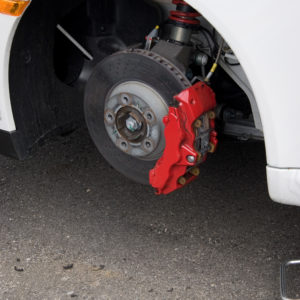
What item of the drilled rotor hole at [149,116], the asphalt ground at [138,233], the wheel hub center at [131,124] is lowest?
the asphalt ground at [138,233]

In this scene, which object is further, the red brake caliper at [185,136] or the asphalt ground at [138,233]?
the asphalt ground at [138,233]

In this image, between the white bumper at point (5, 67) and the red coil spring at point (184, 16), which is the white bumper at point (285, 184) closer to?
the red coil spring at point (184, 16)

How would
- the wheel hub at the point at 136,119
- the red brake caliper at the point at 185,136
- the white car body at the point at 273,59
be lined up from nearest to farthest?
the white car body at the point at 273,59 → the red brake caliper at the point at 185,136 → the wheel hub at the point at 136,119

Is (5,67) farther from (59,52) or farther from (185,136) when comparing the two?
(185,136)

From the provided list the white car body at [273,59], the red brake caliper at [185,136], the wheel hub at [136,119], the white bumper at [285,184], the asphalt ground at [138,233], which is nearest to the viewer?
the white car body at [273,59]

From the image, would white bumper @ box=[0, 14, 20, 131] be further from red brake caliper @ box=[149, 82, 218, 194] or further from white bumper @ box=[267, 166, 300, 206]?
white bumper @ box=[267, 166, 300, 206]

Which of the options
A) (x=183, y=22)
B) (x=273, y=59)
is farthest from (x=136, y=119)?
(x=273, y=59)

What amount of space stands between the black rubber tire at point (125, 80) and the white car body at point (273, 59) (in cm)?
38

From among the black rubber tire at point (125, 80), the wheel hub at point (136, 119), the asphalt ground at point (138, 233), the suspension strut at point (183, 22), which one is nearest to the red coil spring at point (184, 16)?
the suspension strut at point (183, 22)

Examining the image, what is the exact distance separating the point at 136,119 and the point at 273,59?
66 cm

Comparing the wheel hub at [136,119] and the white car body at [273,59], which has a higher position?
the white car body at [273,59]

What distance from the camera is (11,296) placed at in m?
2.11

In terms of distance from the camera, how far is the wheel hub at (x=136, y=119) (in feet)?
6.42

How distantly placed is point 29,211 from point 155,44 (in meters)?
1.18
